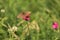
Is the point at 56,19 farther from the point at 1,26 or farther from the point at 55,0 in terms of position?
the point at 1,26

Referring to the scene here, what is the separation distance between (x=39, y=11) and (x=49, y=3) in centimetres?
32

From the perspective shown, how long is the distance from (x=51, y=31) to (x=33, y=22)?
0.24 m

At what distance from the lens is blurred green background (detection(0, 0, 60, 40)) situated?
280cm

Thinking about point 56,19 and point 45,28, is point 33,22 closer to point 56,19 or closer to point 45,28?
point 45,28

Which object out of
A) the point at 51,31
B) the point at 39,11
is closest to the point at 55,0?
the point at 39,11

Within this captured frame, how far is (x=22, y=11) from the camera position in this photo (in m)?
3.30

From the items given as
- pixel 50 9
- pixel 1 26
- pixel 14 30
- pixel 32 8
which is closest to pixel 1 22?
pixel 1 26

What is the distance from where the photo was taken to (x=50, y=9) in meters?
3.64

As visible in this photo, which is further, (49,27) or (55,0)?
(55,0)

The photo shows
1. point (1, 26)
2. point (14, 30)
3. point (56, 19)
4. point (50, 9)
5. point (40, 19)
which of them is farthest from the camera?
point (50, 9)

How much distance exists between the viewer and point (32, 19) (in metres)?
3.16

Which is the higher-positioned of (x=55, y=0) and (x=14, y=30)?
(x=55, y=0)

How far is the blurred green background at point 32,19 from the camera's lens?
9.20ft

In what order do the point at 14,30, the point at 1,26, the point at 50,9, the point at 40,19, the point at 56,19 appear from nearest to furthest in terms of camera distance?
the point at 14,30
the point at 1,26
the point at 40,19
the point at 56,19
the point at 50,9
